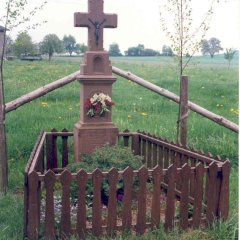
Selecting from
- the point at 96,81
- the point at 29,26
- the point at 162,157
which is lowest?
the point at 162,157

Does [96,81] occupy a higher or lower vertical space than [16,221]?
higher

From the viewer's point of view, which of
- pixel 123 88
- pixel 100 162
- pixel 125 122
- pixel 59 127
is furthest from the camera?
pixel 123 88

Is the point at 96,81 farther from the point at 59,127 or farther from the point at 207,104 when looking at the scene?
the point at 207,104

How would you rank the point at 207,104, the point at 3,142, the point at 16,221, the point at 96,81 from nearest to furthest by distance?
1. the point at 16,221
2. the point at 3,142
3. the point at 96,81
4. the point at 207,104

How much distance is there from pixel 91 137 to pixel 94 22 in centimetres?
180

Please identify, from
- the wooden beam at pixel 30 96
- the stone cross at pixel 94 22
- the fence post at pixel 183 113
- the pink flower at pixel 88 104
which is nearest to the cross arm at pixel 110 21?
the stone cross at pixel 94 22

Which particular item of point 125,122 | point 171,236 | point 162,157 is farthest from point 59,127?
point 171,236

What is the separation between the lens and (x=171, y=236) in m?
4.74

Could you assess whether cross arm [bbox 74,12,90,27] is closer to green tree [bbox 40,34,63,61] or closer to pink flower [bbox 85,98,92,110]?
pink flower [bbox 85,98,92,110]

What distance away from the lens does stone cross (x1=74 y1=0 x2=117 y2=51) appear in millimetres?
7211

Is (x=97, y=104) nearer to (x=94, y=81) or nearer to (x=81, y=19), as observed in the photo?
(x=94, y=81)

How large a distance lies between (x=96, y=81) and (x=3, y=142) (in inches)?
65.9

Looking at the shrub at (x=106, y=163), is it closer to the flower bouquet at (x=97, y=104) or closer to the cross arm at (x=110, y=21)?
the flower bouquet at (x=97, y=104)

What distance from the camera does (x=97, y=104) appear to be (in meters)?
7.09
